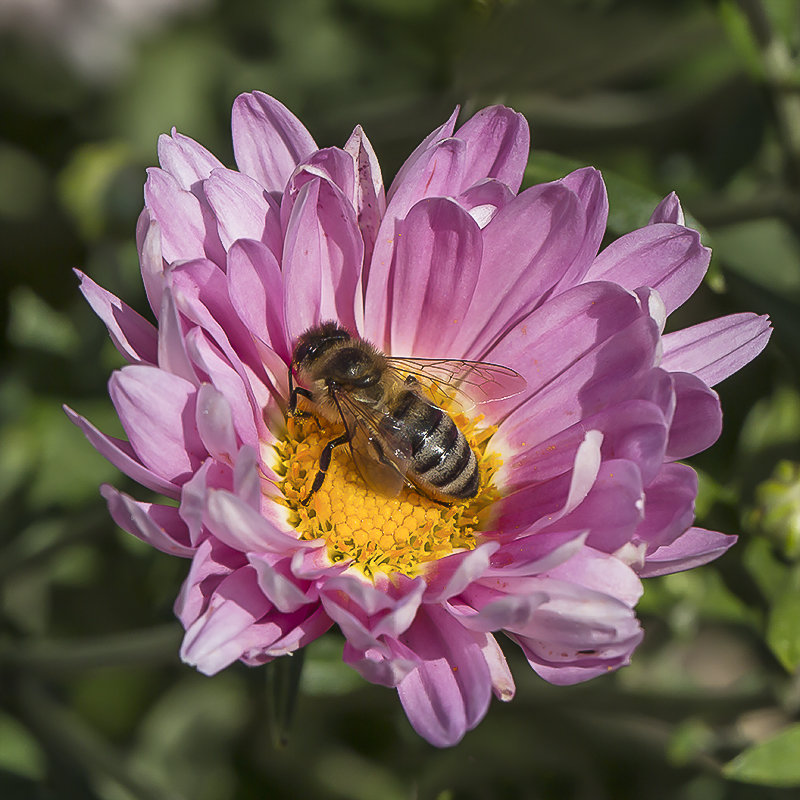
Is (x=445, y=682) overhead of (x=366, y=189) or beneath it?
beneath

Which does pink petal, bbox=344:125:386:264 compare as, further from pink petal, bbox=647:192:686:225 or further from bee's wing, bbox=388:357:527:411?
pink petal, bbox=647:192:686:225

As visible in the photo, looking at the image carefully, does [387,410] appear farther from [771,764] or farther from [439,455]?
[771,764]

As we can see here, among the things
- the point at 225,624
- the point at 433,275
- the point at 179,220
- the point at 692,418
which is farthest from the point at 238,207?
the point at 692,418

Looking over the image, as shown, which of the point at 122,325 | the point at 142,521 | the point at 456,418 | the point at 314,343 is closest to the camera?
the point at 142,521

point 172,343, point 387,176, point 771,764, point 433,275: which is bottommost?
point 771,764

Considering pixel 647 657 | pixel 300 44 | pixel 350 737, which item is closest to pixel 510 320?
pixel 647 657

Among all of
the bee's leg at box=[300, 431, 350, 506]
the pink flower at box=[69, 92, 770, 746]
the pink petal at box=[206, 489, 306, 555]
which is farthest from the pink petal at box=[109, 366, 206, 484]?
the bee's leg at box=[300, 431, 350, 506]

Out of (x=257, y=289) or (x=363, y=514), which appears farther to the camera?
(x=363, y=514)
